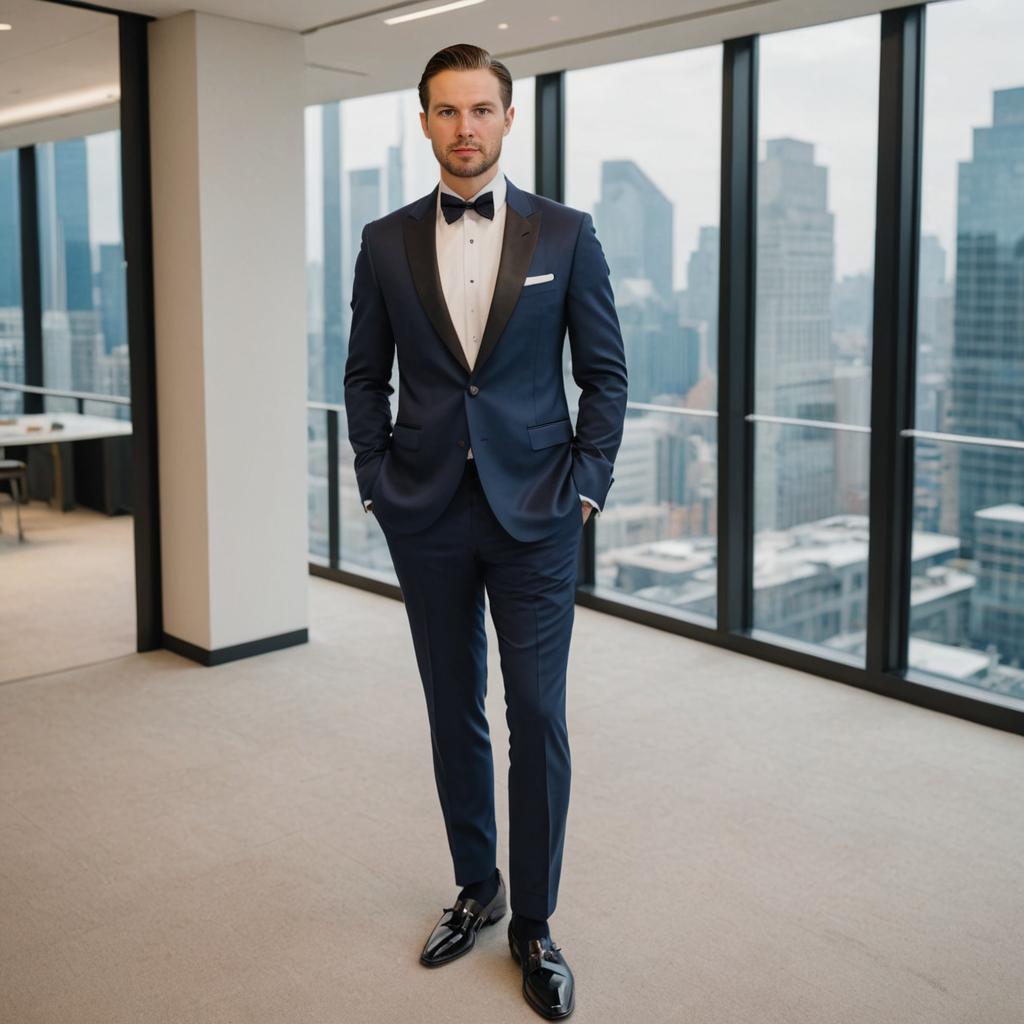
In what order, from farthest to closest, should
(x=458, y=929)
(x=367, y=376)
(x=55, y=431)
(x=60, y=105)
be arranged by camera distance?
(x=55, y=431), (x=60, y=105), (x=458, y=929), (x=367, y=376)

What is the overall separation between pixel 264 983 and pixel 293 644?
259 centimetres

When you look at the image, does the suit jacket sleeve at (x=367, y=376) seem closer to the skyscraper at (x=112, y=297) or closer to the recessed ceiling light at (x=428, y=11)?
the recessed ceiling light at (x=428, y=11)

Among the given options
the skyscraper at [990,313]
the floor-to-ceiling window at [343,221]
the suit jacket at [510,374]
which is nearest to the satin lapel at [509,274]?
the suit jacket at [510,374]

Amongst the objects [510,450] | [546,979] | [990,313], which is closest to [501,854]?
[546,979]

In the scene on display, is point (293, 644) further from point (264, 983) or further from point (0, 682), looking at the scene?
point (264, 983)

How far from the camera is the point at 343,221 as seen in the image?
646 cm

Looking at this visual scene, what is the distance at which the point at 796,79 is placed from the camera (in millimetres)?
4699

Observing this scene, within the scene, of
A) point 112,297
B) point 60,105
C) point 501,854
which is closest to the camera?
point 501,854

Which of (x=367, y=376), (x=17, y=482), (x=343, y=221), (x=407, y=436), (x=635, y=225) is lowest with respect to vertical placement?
(x=17, y=482)

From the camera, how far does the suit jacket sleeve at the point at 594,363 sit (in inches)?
94.8

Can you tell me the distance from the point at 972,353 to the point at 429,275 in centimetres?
254

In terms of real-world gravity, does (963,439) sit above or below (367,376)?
below

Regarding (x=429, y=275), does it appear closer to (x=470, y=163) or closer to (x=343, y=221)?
(x=470, y=163)

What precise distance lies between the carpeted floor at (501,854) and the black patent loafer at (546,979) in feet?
0.18
